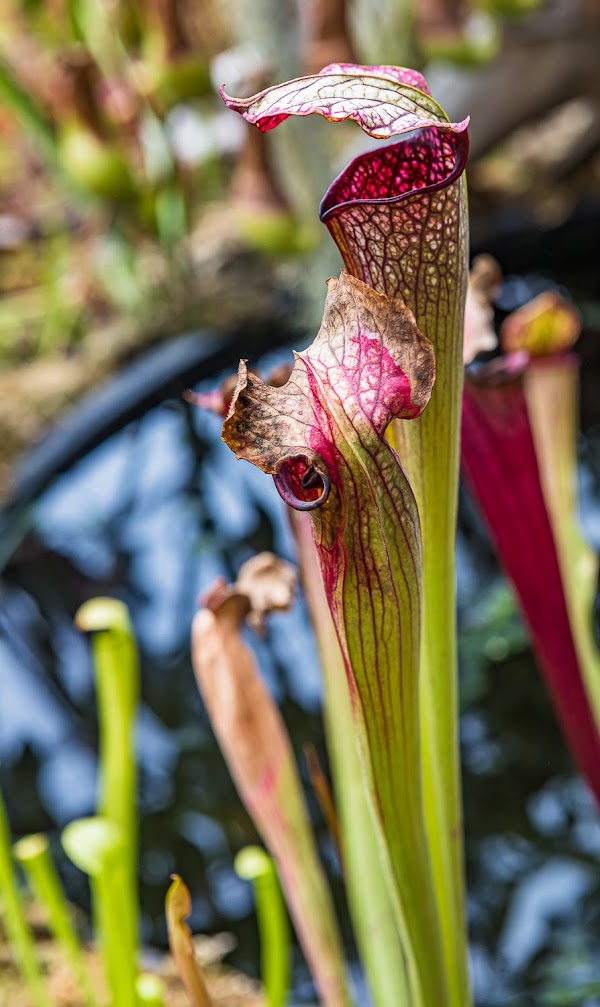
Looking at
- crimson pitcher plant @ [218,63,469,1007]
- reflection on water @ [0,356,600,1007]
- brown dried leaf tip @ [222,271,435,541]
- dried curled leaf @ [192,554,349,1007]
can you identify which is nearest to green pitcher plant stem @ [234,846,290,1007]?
dried curled leaf @ [192,554,349,1007]

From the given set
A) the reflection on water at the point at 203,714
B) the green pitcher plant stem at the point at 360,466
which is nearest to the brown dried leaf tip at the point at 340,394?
the green pitcher plant stem at the point at 360,466

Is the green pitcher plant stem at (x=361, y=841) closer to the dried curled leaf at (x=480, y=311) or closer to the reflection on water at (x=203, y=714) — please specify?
the dried curled leaf at (x=480, y=311)

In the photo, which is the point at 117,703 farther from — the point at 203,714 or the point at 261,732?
the point at 203,714

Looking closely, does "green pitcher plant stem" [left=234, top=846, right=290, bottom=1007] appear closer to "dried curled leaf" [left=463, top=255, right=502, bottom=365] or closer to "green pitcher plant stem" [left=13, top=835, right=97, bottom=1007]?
"green pitcher plant stem" [left=13, top=835, right=97, bottom=1007]

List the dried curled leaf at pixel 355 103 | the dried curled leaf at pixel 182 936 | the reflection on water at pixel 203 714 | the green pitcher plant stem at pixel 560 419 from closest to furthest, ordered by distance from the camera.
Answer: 1. the dried curled leaf at pixel 355 103
2. the dried curled leaf at pixel 182 936
3. the green pitcher plant stem at pixel 560 419
4. the reflection on water at pixel 203 714

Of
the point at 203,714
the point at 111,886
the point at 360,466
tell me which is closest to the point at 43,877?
the point at 111,886

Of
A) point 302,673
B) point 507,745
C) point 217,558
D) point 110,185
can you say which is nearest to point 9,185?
point 110,185

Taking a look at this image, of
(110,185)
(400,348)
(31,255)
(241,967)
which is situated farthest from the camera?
(31,255)

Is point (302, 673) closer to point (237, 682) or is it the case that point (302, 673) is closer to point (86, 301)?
point (237, 682)
